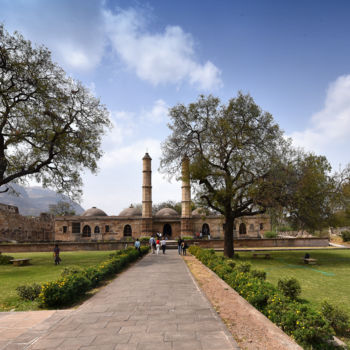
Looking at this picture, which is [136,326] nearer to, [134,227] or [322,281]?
[322,281]

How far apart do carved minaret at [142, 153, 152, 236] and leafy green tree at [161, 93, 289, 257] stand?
16.1 m

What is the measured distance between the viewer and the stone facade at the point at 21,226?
31.8m

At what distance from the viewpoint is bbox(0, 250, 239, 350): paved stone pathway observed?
14.3 feet

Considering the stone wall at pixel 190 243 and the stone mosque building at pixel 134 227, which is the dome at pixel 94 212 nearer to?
the stone mosque building at pixel 134 227

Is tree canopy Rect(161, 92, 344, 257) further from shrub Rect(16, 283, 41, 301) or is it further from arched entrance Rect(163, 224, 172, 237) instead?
arched entrance Rect(163, 224, 172, 237)

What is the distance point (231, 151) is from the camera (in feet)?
60.6

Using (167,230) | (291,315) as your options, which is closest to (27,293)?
(291,315)

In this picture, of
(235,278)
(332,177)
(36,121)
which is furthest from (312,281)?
(36,121)

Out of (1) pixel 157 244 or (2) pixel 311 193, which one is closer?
(2) pixel 311 193

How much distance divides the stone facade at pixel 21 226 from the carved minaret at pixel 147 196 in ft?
50.8

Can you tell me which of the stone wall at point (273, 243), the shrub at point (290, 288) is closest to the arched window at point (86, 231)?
the stone wall at point (273, 243)

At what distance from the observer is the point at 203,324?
5223 mm

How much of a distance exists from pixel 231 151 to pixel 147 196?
19190 mm

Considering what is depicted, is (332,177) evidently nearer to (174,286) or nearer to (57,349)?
(174,286)
